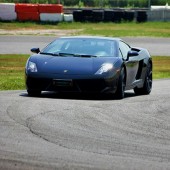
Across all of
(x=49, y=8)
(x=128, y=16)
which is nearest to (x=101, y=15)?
(x=128, y=16)

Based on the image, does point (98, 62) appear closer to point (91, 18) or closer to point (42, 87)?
point (42, 87)

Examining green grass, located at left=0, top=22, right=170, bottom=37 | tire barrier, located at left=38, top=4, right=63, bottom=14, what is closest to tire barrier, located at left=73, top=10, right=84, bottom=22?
green grass, located at left=0, top=22, right=170, bottom=37

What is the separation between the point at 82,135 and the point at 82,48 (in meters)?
6.62

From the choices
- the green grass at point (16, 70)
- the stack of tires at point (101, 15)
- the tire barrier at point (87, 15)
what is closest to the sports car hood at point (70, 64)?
the green grass at point (16, 70)

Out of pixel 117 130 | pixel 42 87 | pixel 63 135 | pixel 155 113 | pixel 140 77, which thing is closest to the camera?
pixel 63 135

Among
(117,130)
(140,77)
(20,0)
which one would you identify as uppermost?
(117,130)

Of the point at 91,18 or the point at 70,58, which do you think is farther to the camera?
the point at 91,18

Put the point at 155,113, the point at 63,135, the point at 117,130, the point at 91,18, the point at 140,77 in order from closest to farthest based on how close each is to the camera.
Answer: the point at 63,135 < the point at 117,130 < the point at 155,113 < the point at 140,77 < the point at 91,18

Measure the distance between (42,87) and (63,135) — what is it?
5.48 m

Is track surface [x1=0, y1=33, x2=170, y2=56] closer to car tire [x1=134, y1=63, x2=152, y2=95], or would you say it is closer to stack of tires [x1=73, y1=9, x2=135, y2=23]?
stack of tires [x1=73, y1=9, x2=135, y2=23]

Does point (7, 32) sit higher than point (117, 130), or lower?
lower

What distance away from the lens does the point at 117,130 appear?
32.9 ft

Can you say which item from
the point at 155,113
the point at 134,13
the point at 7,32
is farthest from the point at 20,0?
the point at 155,113

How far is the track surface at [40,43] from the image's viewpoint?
36.0 metres
